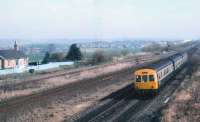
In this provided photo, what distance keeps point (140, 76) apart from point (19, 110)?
1053cm

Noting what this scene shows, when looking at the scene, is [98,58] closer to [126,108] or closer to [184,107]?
[126,108]

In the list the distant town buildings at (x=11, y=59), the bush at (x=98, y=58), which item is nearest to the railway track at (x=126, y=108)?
the distant town buildings at (x=11, y=59)

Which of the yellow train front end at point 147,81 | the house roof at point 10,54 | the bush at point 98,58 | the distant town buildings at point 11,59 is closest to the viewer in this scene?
the yellow train front end at point 147,81

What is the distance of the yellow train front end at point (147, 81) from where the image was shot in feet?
110

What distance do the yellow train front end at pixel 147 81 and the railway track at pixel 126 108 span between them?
75 cm

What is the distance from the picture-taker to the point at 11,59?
273 ft

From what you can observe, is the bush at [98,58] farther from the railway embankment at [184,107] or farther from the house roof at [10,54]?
the railway embankment at [184,107]

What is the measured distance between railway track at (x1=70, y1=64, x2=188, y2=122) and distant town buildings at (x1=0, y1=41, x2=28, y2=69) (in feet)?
156

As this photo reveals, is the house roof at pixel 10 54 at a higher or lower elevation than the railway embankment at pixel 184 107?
higher

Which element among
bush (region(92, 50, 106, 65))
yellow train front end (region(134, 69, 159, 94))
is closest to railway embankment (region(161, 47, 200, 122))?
yellow train front end (region(134, 69, 159, 94))

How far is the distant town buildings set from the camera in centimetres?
8031

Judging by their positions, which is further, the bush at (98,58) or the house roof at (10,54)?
the bush at (98,58)

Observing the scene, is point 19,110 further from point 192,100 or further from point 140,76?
point 192,100

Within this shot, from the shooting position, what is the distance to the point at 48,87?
147 ft
